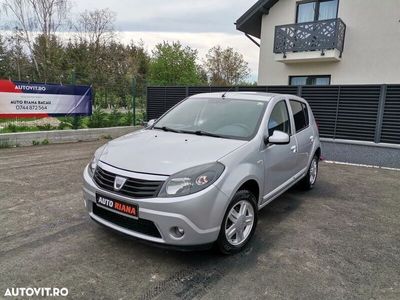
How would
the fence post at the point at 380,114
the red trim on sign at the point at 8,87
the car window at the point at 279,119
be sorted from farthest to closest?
the red trim on sign at the point at 8,87
the fence post at the point at 380,114
the car window at the point at 279,119

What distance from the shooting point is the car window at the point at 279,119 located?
3.90 metres

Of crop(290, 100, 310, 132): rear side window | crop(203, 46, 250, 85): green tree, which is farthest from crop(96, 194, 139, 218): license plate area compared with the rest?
crop(203, 46, 250, 85): green tree

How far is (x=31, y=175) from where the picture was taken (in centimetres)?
577

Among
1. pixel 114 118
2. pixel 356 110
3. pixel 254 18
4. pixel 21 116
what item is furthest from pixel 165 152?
pixel 254 18

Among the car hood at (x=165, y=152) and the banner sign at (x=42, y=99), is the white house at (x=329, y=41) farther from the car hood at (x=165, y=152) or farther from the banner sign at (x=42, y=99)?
the car hood at (x=165, y=152)

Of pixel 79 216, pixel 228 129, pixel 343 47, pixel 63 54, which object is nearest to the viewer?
pixel 228 129

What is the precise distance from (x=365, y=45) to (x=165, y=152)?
11359 mm

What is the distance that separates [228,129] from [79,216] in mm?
2255

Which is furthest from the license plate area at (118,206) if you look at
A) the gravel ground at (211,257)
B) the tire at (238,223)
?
the tire at (238,223)

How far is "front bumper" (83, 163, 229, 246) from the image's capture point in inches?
103

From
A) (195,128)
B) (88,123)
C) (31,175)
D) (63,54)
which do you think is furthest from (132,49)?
(195,128)

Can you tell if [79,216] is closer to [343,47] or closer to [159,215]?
[159,215]

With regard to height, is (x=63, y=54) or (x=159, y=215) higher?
(x=63, y=54)

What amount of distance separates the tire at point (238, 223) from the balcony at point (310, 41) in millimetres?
10060
